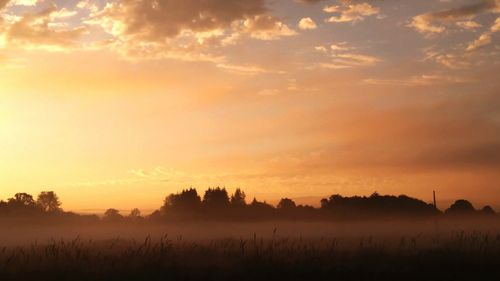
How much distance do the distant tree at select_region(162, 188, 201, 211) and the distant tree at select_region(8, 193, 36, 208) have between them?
72.5 ft

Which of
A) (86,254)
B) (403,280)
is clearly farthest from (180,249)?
(403,280)

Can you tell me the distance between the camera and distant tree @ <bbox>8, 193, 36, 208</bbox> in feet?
289

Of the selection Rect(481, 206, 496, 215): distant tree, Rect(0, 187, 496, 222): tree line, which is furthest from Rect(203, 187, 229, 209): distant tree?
Rect(481, 206, 496, 215): distant tree

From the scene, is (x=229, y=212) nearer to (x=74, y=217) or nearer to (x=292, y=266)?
(x=74, y=217)

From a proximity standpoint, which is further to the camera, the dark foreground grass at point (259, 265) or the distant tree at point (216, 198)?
the distant tree at point (216, 198)

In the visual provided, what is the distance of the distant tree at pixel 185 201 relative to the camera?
90.9 meters

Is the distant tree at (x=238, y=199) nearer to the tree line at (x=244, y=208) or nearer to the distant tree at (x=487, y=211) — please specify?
the tree line at (x=244, y=208)

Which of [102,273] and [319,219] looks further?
[319,219]

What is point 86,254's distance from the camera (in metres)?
15.1

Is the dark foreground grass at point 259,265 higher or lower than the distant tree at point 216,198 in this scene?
lower

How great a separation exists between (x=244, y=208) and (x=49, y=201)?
1328 inches

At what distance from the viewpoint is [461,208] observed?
3964 inches

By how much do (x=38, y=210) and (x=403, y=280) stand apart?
85928mm

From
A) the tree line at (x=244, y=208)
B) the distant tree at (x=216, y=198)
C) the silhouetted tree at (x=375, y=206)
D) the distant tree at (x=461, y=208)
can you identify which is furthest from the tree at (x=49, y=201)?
the distant tree at (x=461, y=208)
